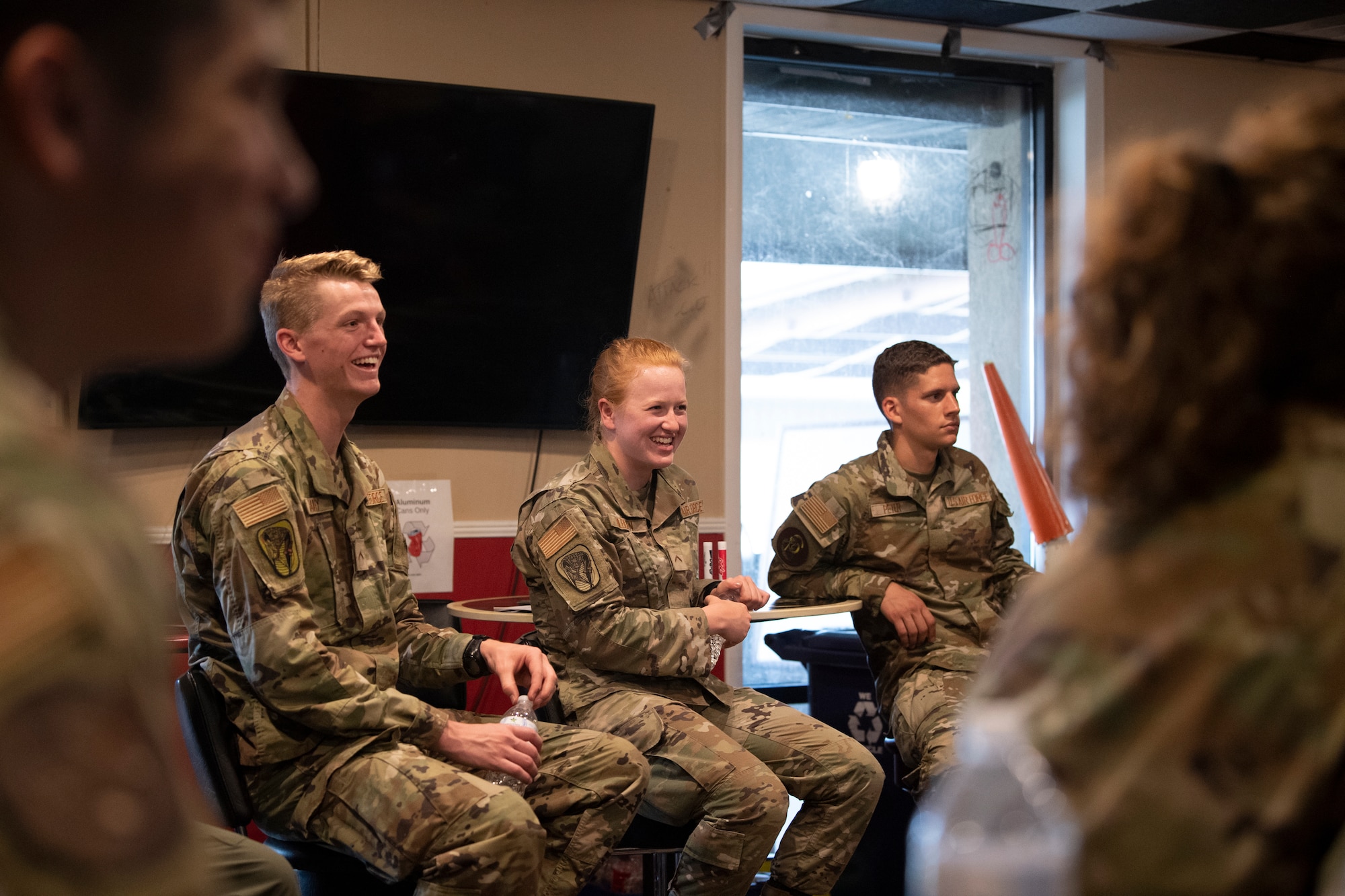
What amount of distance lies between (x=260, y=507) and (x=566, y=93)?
2432 millimetres

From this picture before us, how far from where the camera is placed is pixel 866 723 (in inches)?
133

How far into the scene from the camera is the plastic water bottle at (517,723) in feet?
7.40

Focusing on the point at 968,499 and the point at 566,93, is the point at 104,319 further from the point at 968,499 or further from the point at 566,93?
the point at 566,93

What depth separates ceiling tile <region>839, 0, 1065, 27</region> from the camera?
4379 mm

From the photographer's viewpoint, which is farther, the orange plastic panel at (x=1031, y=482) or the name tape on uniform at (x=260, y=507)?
the orange plastic panel at (x=1031, y=482)

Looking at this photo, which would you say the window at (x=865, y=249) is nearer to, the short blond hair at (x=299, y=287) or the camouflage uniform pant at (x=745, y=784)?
the camouflage uniform pant at (x=745, y=784)

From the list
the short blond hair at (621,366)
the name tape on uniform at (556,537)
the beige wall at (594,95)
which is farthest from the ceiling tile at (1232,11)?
the name tape on uniform at (556,537)

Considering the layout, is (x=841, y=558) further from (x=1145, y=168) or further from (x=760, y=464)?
(x=1145, y=168)

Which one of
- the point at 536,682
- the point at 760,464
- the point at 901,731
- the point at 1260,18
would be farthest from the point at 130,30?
the point at 1260,18

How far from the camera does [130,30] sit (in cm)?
54

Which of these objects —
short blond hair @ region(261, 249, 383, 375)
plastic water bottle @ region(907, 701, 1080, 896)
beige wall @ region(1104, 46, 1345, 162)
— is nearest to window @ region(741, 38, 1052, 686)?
beige wall @ region(1104, 46, 1345, 162)

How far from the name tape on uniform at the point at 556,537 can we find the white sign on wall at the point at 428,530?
132cm

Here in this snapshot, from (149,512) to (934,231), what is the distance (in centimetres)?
312

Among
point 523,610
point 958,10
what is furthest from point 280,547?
point 958,10
